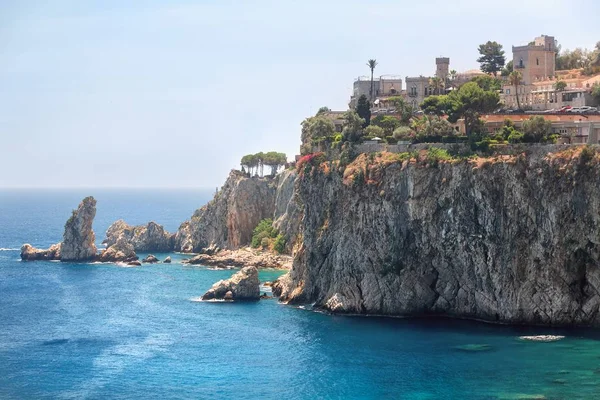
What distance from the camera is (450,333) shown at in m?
83.9

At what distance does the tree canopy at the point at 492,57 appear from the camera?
139750mm

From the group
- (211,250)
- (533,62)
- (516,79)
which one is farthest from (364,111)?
(211,250)

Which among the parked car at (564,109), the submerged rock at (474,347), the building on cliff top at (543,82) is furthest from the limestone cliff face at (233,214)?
the submerged rock at (474,347)

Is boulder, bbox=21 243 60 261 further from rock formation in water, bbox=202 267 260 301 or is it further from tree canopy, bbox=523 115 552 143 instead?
tree canopy, bbox=523 115 552 143

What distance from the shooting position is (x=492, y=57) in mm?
140000

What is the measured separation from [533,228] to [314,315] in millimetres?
24896

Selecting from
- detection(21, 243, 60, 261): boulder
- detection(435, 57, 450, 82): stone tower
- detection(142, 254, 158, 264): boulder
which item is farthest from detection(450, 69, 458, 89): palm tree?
detection(21, 243, 60, 261): boulder

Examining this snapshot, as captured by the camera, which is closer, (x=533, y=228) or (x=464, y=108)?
(x=533, y=228)

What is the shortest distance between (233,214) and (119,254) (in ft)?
67.2

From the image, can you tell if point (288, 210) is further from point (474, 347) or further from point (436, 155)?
point (474, 347)

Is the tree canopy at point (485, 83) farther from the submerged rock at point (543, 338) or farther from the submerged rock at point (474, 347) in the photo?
the submerged rock at point (474, 347)

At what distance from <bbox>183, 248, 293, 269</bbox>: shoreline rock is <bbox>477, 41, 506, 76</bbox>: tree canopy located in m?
43.3

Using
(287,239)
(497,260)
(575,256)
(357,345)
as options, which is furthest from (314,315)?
(287,239)

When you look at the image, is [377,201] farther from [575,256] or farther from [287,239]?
[287,239]
